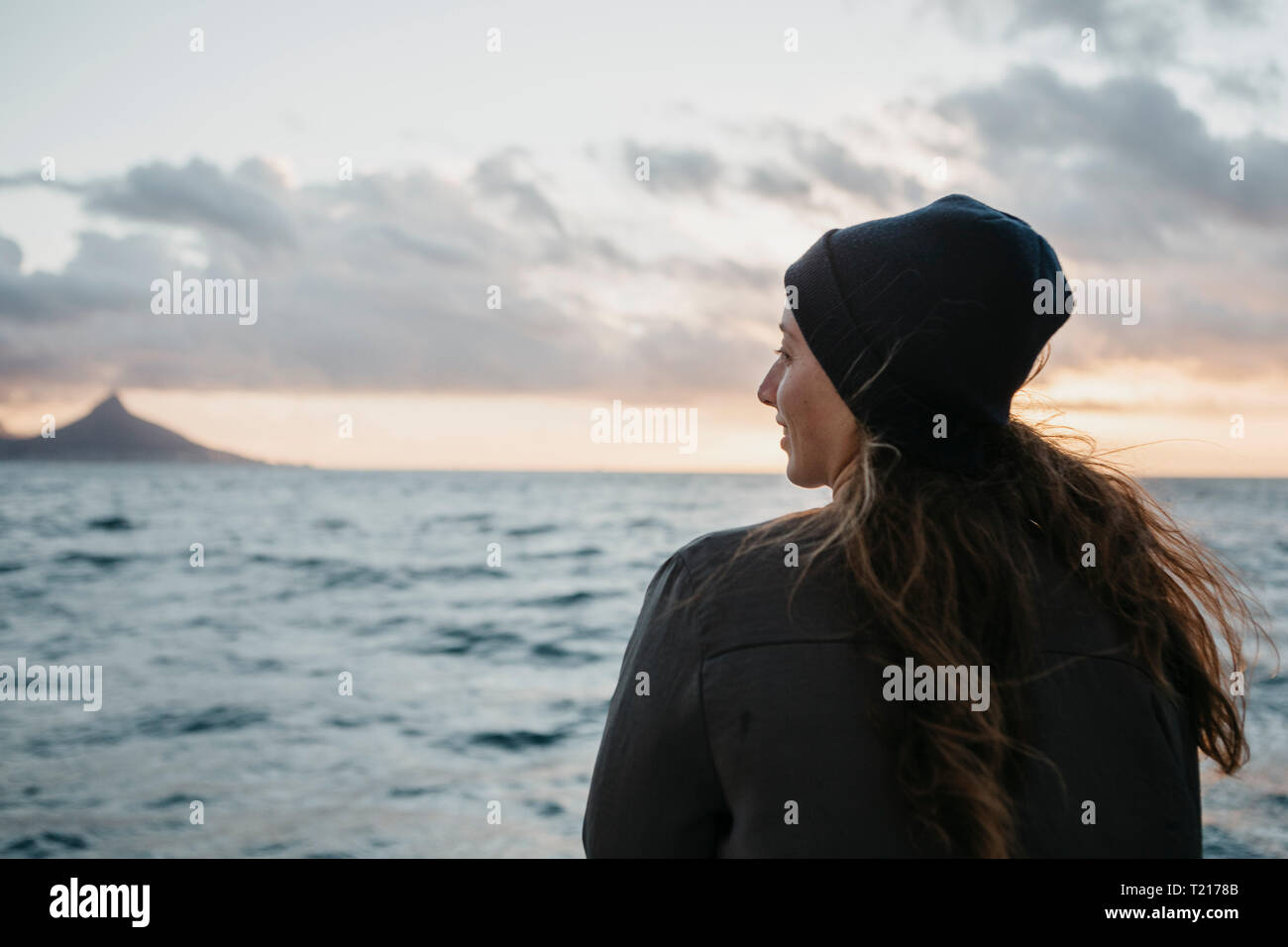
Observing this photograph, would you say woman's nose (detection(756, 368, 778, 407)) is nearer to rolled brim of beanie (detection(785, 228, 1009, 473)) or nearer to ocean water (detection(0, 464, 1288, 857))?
rolled brim of beanie (detection(785, 228, 1009, 473))

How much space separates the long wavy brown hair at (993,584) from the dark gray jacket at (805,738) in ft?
0.11

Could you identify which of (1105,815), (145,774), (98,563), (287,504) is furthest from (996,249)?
(287,504)

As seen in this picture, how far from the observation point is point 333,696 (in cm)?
1103

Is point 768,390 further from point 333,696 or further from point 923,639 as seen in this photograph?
point 333,696

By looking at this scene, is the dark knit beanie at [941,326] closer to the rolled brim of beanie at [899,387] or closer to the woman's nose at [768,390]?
the rolled brim of beanie at [899,387]

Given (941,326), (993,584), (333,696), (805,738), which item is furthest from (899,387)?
(333,696)

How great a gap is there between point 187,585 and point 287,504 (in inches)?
1000

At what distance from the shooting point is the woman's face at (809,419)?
4.89 ft

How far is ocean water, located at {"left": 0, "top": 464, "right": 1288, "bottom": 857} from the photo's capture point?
720cm

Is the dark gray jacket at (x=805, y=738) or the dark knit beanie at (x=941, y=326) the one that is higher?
the dark knit beanie at (x=941, y=326)

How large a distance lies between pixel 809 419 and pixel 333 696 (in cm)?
1050

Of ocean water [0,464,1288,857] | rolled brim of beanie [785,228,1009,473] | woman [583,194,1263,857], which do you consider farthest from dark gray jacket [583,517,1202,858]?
ocean water [0,464,1288,857]

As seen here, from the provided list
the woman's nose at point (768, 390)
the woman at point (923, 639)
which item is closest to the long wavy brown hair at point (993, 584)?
the woman at point (923, 639)

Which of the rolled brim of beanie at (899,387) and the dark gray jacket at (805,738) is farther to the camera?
the rolled brim of beanie at (899,387)
